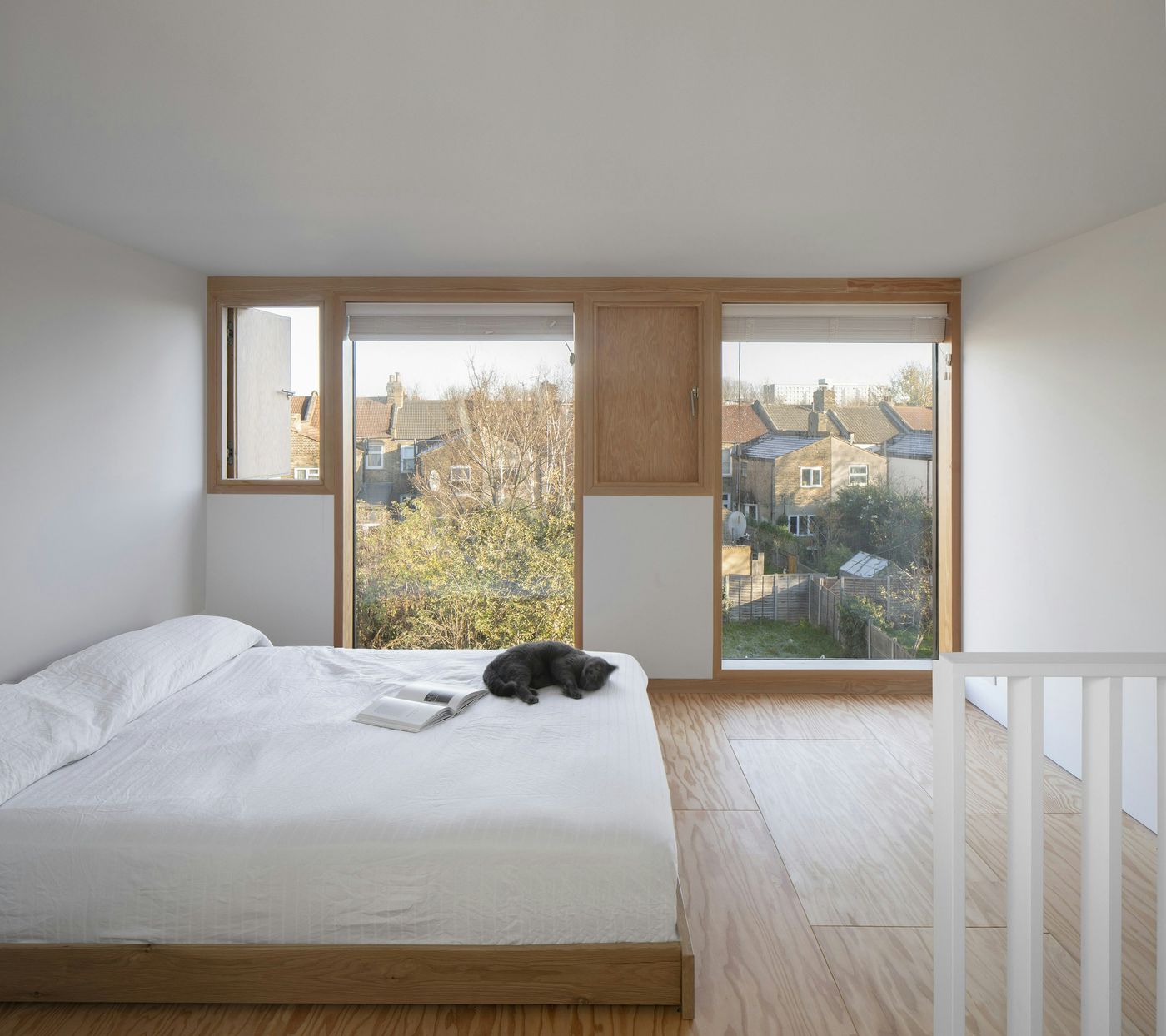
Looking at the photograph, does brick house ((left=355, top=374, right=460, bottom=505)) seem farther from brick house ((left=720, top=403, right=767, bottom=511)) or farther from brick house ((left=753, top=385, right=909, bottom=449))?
brick house ((left=753, top=385, right=909, bottom=449))

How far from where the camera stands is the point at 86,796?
2045mm

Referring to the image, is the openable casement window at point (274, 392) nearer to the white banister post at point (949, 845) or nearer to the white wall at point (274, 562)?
the white wall at point (274, 562)

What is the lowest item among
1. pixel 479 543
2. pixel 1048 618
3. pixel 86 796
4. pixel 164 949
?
pixel 164 949

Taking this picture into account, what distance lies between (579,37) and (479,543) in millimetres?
3068

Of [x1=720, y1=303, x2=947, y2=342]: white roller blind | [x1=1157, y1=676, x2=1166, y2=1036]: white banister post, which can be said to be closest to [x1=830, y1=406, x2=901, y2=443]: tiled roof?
[x1=720, y1=303, x2=947, y2=342]: white roller blind

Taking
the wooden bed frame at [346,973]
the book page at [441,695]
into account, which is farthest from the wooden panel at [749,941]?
the book page at [441,695]

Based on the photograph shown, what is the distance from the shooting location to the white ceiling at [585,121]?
Result: 1849mm

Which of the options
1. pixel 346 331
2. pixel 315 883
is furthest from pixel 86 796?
pixel 346 331

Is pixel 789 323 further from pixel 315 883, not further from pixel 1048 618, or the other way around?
pixel 315 883

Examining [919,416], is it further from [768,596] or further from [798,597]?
[768,596]

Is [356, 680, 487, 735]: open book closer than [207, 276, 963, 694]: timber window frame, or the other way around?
[356, 680, 487, 735]: open book

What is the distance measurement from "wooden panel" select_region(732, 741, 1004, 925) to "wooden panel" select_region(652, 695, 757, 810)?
7 cm

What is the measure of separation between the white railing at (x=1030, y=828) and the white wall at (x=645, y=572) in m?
3.14

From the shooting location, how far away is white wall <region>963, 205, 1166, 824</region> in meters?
3.03
